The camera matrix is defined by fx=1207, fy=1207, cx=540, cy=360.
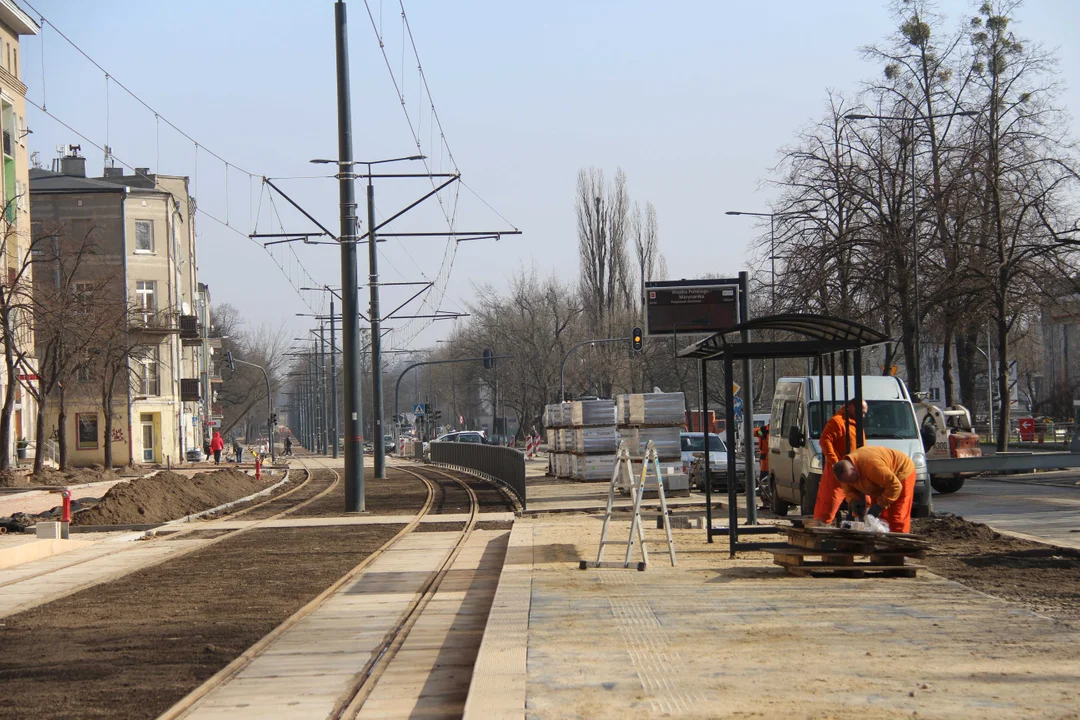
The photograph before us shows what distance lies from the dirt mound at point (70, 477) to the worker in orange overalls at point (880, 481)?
29328 mm

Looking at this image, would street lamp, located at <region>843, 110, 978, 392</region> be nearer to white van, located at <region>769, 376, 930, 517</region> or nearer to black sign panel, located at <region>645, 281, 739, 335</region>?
black sign panel, located at <region>645, 281, 739, 335</region>

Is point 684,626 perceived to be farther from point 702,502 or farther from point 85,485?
point 85,485

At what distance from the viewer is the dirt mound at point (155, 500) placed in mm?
23766

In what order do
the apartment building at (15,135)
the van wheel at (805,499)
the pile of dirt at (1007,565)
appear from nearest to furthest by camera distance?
the pile of dirt at (1007,565) → the van wheel at (805,499) → the apartment building at (15,135)

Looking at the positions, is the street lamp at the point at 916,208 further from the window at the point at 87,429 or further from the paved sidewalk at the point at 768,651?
the window at the point at 87,429

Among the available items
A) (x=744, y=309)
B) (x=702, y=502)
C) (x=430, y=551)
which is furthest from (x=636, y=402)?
(x=430, y=551)

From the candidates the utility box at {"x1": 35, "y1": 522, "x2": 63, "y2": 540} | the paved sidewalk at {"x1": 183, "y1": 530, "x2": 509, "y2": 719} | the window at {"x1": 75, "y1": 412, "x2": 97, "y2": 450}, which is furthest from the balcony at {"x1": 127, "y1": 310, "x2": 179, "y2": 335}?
the paved sidewalk at {"x1": 183, "y1": 530, "x2": 509, "y2": 719}

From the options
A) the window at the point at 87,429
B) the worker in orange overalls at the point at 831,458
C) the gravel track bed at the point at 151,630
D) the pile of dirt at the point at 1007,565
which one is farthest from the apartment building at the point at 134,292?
the worker in orange overalls at the point at 831,458

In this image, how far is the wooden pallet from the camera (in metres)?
11.4

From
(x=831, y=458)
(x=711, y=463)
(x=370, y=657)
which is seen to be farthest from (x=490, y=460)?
(x=370, y=657)

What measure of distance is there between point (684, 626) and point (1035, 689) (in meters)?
2.95

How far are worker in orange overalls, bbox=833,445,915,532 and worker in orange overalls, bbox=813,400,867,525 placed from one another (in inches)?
16.1

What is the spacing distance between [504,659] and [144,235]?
6398cm

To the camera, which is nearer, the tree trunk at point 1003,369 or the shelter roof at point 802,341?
the shelter roof at point 802,341
